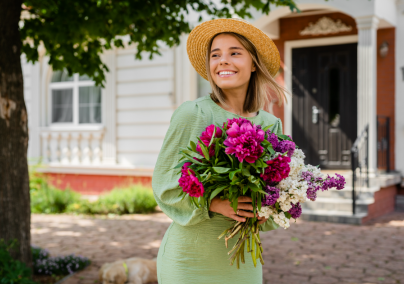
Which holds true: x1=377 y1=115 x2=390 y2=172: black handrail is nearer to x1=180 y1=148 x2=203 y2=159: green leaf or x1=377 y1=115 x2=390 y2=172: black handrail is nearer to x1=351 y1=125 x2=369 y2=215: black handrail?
x1=351 y1=125 x2=369 y2=215: black handrail

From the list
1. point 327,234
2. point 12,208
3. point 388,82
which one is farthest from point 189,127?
point 388,82

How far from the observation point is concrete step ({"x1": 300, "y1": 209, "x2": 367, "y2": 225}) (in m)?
7.99

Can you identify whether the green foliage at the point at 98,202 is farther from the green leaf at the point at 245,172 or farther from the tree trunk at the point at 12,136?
the green leaf at the point at 245,172

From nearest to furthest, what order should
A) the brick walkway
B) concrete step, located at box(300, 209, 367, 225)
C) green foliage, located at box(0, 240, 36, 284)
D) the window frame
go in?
green foliage, located at box(0, 240, 36, 284)
the brick walkway
concrete step, located at box(300, 209, 367, 225)
the window frame

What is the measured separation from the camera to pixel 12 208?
15.1 ft

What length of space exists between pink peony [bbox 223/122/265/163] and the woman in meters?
0.17

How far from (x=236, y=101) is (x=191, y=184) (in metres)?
0.62

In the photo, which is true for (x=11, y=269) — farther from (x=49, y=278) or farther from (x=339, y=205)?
(x=339, y=205)

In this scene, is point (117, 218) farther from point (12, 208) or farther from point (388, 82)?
point (388, 82)

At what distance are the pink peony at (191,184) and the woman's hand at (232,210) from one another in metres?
0.16

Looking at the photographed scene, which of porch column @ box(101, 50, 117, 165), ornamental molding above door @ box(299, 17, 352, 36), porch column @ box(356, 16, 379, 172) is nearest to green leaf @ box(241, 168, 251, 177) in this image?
porch column @ box(356, 16, 379, 172)

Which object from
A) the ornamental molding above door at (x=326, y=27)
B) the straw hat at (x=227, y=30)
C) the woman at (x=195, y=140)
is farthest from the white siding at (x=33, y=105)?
the woman at (x=195, y=140)

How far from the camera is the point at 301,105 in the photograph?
34.9ft

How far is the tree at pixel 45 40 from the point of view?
4.55 m
